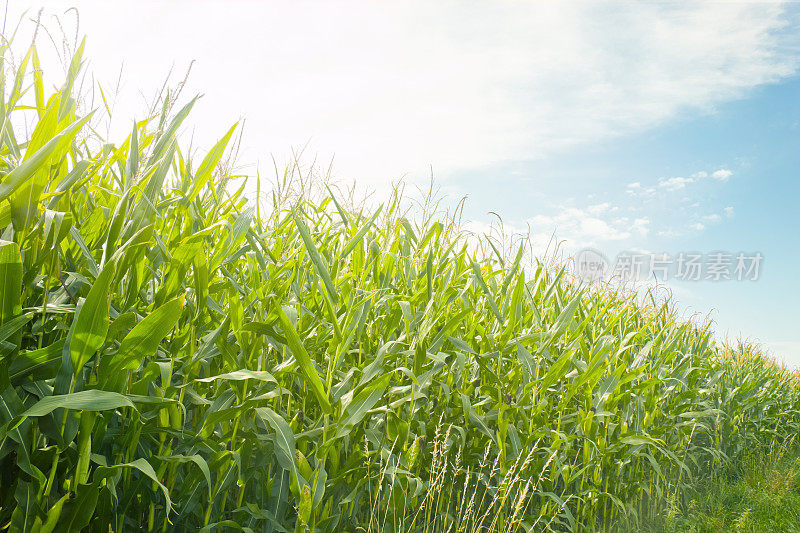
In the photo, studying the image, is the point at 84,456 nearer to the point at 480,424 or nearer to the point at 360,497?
the point at 360,497

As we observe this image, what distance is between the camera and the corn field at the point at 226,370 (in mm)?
1599

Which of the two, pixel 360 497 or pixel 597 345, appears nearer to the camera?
pixel 360 497

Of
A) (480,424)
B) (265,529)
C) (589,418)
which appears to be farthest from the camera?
(589,418)

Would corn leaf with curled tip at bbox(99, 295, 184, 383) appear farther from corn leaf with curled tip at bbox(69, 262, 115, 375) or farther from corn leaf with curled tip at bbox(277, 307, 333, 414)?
corn leaf with curled tip at bbox(277, 307, 333, 414)

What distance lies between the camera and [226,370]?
83.9 inches

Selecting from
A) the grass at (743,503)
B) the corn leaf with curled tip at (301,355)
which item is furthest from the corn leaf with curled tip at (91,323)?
the grass at (743,503)

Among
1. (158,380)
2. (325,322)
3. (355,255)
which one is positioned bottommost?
(158,380)

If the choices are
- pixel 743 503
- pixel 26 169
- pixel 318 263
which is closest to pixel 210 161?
pixel 318 263

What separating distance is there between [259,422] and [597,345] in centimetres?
242

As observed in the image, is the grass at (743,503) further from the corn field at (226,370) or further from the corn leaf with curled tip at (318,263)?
the corn leaf with curled tip at (318,263)

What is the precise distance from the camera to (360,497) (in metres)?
2.35

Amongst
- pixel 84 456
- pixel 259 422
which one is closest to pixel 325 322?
pixel 259 422

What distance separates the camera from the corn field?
5.24 ft

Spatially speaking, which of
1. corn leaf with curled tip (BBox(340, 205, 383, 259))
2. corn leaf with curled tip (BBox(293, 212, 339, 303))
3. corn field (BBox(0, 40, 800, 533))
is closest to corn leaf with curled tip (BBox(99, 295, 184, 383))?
corn field (BBox(0, 40, 800, 533))
